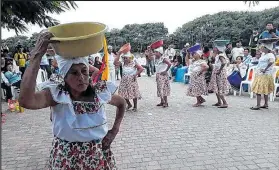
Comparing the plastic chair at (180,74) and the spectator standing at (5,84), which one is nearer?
the spectator standing at (5,84)

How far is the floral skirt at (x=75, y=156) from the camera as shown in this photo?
203 centimetres

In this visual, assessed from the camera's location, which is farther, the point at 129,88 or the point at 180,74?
the point at 180,74

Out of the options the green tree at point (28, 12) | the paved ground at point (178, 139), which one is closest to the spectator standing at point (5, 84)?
the green tree at point (28, 12)

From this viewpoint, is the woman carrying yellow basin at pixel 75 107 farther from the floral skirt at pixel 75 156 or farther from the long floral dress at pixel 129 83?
the long floral dress at pixel 129 83

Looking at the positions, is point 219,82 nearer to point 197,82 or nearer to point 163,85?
point 197,82

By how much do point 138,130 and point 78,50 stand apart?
12.9 feet

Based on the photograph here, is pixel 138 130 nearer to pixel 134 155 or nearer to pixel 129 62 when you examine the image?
pixel 134 155

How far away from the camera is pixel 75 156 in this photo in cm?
204

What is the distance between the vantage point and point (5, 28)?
9.85 meters

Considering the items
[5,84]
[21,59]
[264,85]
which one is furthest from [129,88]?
[21,59]

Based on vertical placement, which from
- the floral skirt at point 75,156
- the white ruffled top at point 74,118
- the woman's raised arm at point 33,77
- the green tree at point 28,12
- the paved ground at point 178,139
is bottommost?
the paved ground at point 178,139

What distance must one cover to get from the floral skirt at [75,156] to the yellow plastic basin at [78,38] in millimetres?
636

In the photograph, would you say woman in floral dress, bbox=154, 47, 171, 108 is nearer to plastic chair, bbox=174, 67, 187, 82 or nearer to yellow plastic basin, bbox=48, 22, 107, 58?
yellow plastic basin, bbox=48, 22, 107, 58

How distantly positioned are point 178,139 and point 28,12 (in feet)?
20.6
